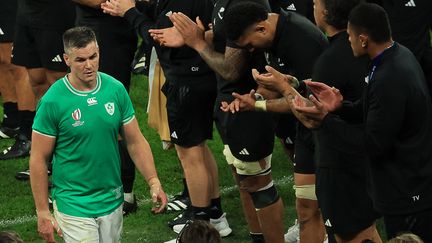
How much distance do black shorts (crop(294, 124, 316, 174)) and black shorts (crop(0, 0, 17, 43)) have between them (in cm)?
484

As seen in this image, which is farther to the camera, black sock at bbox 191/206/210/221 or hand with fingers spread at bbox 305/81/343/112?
black sock at bbox 191/206/210/221

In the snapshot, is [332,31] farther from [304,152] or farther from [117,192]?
[117,192]

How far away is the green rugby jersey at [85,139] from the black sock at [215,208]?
80.1 inches

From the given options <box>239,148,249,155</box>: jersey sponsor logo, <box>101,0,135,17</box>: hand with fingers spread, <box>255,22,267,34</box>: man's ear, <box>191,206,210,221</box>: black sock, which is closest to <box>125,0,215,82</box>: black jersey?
<box>101,0,135,17</box>: hand with fingers spread

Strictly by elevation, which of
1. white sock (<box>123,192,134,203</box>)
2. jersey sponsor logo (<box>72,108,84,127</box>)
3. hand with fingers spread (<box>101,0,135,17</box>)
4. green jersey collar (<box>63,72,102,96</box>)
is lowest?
white sock (<box>123,192,134,203</box>)

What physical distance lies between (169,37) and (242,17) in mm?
1129

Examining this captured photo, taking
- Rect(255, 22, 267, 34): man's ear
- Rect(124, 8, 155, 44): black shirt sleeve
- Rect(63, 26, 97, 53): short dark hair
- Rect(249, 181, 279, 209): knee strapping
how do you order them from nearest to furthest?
Rect(63, 26, 97, 53): short dark hair, Rect(255, 22, 267, 34): man's ear, Rect(249, 181, 279, 209): knee strapping, Rect(124, 8, 155, 44): black shirt sleeve

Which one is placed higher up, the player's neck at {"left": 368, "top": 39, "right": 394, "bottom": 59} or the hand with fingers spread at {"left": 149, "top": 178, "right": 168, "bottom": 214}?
the player's neck at {"left": 368, "top": 39, "right": 394, "bottom": 59}

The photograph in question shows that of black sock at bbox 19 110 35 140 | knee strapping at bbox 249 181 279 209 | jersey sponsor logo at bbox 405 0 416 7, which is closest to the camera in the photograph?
knee strapping at bbox 249 181 279 209

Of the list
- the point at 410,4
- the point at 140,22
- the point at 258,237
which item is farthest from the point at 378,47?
the point at 410,4

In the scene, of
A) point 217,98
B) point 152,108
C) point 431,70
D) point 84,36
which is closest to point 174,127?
point 217,98

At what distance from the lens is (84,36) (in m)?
7.10

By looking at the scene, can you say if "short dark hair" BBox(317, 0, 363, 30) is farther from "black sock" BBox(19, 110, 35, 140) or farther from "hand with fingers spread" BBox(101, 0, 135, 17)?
"black sock" BBox(19, 110, 35, 140)

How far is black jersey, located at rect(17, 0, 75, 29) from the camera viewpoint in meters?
10.3
